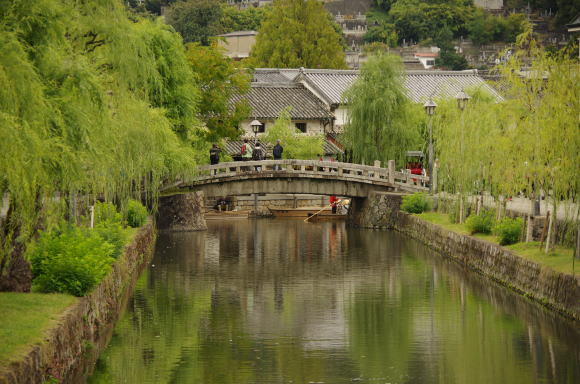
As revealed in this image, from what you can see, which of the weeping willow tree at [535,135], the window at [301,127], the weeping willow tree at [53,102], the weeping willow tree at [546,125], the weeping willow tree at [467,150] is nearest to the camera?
the weeping willow tree at [53,102]

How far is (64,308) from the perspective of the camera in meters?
19.2

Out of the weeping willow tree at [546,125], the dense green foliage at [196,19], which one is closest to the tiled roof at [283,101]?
the weeping willow tree at [546,125]

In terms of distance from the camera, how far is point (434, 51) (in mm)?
131375

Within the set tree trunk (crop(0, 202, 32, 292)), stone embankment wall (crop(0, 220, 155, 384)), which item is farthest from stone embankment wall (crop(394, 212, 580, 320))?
tree trunk (crop(0, 202, 32, 292))

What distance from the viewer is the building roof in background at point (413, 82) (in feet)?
222

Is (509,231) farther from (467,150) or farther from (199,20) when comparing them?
(199,20)

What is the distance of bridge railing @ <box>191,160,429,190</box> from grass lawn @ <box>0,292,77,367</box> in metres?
28.4

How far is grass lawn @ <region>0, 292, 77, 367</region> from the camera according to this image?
52.0 feet

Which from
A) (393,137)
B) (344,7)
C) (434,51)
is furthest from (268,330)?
(344,7)

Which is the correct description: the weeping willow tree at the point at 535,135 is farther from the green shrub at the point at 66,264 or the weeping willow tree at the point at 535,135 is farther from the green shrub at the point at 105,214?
the green shrub at the point at 105,214

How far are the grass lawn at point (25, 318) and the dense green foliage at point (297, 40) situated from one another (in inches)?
2666

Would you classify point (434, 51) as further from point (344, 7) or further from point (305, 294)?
point (305, 294)

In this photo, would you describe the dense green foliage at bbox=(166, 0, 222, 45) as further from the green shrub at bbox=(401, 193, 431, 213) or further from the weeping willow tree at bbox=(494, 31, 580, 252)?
the weeping willow tree at bbox=(494, 31, 580, 252)

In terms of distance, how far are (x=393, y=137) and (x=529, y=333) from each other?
32555mm
